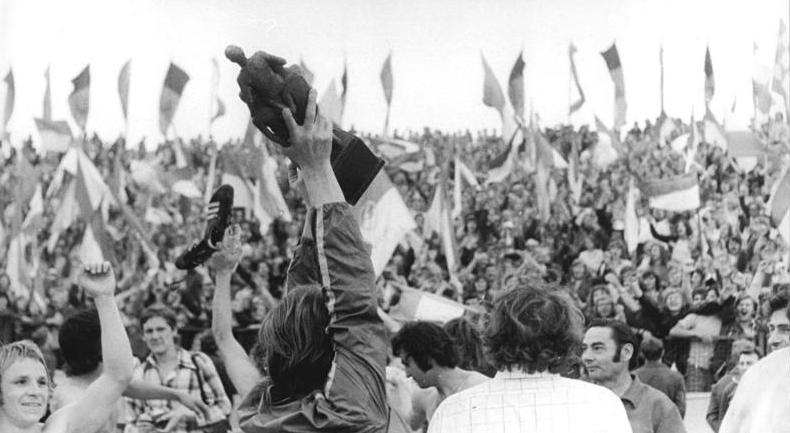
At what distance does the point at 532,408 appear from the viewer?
7.47 ft

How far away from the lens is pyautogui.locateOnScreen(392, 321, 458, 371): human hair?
4258 millimetres

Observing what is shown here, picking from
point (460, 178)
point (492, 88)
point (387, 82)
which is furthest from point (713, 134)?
point (387, 82)

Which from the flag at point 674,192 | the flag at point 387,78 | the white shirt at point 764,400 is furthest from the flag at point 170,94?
the white shirt at point 764,400

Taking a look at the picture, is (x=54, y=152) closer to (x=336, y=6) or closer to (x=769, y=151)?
(x=336, y=6)

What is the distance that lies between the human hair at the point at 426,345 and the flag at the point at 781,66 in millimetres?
9233

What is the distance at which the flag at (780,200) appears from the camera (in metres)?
12.4

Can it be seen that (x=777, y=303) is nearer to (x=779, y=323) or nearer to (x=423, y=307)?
(x=779, y=323)

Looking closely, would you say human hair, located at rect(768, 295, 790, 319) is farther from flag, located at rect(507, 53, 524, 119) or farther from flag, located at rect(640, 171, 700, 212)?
flag, located at rect(507, 53, 524, 119)

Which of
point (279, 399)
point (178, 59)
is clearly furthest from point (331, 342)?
point (178, 59)

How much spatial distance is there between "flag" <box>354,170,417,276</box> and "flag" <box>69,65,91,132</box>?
3.00 meters

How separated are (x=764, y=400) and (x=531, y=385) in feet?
1.58

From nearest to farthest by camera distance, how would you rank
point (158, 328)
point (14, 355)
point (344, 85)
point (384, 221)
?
point (14, 355)
point (158, 328)
point (384, 221)
point (344, 85)

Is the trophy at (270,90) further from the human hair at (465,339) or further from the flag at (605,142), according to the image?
the flag at (605,142)

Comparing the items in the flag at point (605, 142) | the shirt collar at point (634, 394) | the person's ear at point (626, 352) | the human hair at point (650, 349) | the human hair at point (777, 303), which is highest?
the human hair at point (777, 303)
